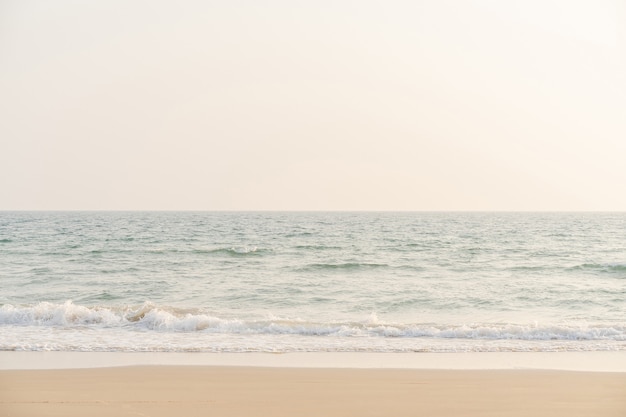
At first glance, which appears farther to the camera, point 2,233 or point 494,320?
point 2,233

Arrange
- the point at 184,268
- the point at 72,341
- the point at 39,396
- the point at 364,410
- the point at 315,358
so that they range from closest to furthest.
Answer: the point at 364,410 < the point at 39,396 < the point at 315,358 < the point at 72,341 < the point at 184,268

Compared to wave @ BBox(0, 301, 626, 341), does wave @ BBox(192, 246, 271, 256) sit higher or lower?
higher

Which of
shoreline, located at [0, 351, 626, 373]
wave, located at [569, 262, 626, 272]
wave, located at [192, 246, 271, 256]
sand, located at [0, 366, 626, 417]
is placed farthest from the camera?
wave, located at [192, 246, 271, 256]

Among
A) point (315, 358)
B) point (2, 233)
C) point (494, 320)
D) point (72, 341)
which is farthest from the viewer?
point (2, 233)

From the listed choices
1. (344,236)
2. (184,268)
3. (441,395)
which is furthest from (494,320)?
(344,236)

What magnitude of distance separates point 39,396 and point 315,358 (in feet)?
14.9

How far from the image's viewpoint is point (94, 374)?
8.85 metres

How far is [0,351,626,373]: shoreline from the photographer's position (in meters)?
9.66

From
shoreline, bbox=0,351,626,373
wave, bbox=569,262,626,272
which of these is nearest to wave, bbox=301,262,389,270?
wave, bbox=569,262,626,272

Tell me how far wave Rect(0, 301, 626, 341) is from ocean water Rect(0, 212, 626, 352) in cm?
4

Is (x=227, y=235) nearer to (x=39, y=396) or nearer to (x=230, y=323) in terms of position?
(x=230, y=323)

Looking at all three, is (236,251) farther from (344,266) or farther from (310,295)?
(310,295)

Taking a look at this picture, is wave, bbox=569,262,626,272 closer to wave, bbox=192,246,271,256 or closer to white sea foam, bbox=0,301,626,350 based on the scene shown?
white sea foam, bbox=0,301,626,350

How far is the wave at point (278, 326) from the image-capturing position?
504 inches
